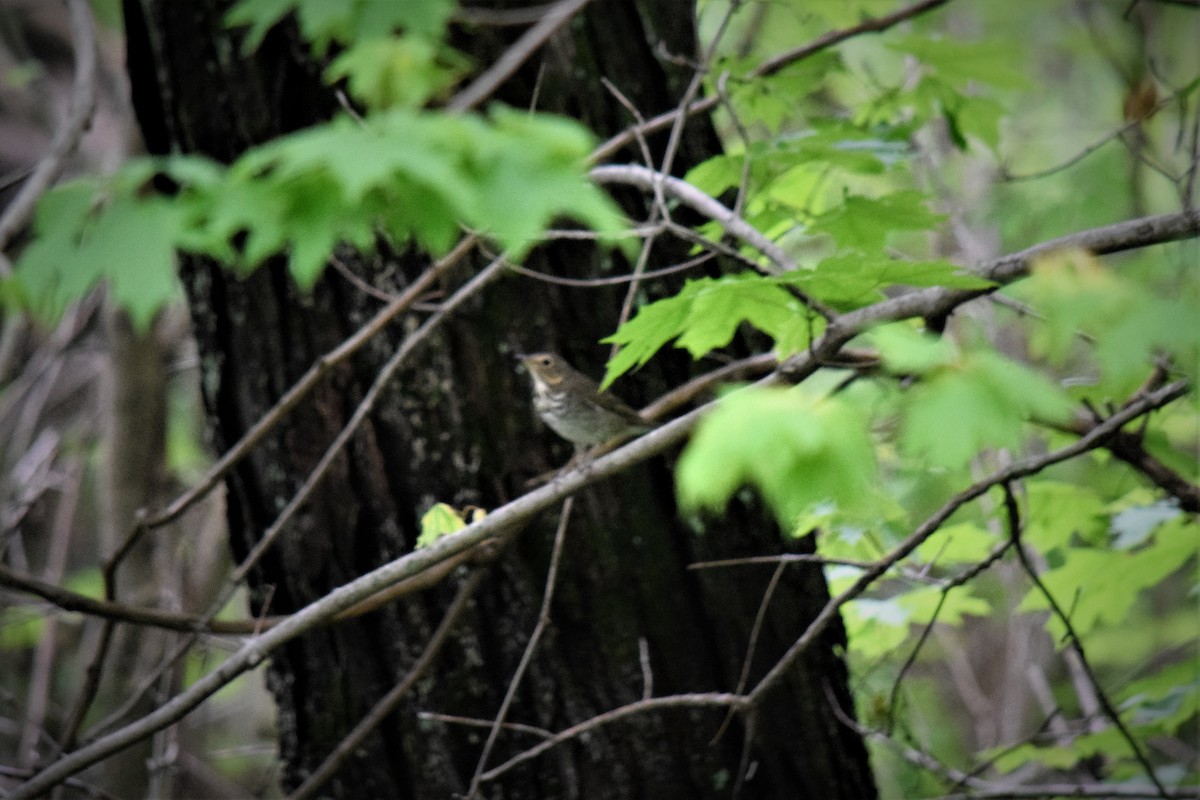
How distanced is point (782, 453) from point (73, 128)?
2.47 m

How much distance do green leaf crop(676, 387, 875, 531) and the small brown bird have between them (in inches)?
51.1

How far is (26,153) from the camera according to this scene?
7.56 m

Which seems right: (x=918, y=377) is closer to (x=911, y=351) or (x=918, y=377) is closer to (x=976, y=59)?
(x=911, y=351)

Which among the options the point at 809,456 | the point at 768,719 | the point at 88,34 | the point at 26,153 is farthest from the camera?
the point at 26,153

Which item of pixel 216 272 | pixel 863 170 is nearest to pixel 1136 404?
pixel 863 170

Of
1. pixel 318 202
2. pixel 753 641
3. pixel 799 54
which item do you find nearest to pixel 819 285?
pixel 318 202

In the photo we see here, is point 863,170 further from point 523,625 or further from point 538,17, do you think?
point 523,625

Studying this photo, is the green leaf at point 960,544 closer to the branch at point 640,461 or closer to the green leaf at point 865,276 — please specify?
the branch at point 640,461

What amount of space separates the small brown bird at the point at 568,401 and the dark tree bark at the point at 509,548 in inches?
1.8

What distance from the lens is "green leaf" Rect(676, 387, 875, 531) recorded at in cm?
114

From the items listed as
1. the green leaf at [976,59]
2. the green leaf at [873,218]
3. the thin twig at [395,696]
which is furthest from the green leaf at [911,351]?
the green leaf at [976,59]

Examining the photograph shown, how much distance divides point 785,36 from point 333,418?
10.3ft

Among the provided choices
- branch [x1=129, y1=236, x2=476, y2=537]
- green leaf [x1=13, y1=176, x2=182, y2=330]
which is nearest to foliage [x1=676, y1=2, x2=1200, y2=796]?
branch [x1=129, y1=236, x2=476, y2=537]

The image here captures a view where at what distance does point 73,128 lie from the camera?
2867mm
